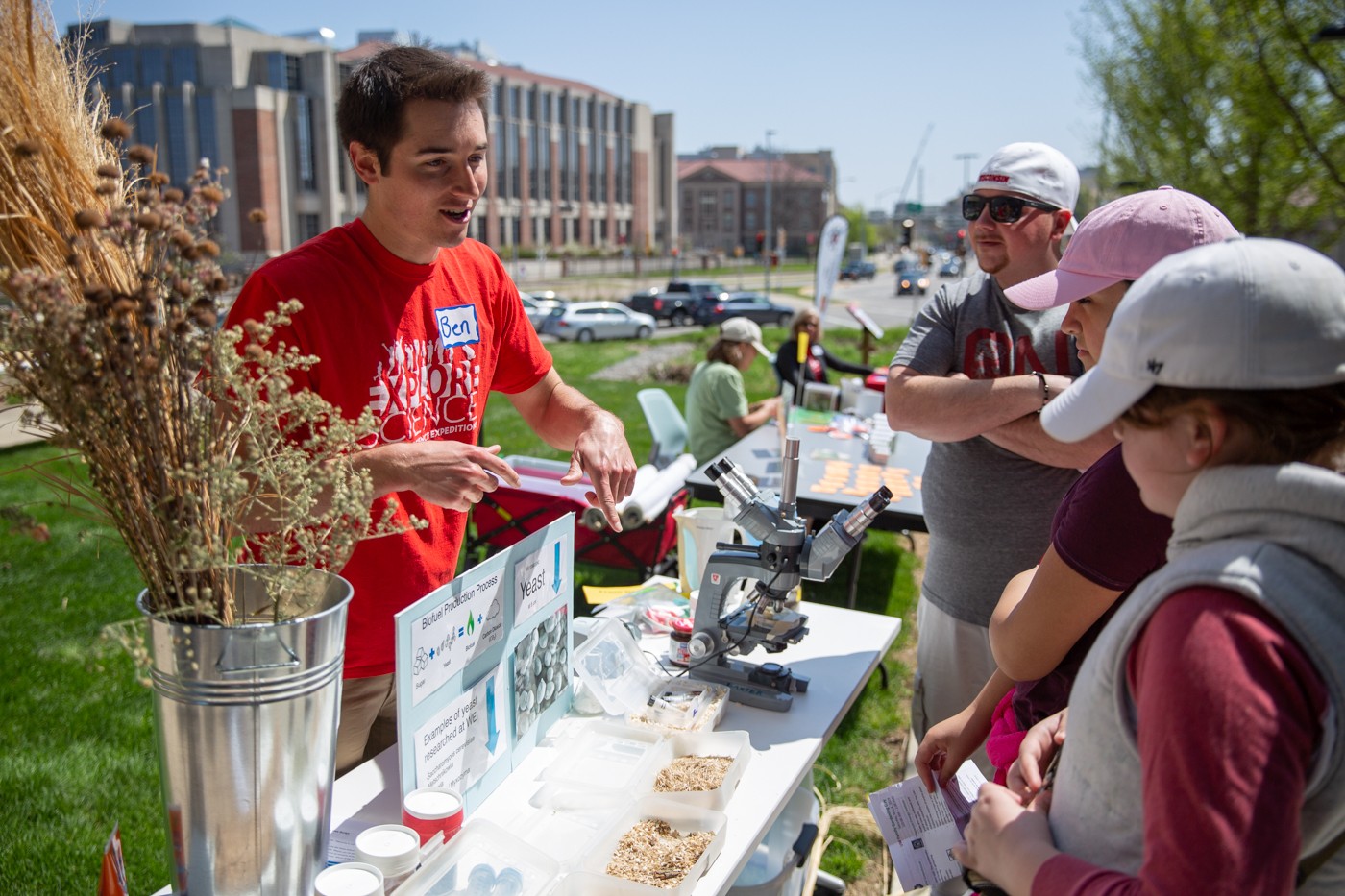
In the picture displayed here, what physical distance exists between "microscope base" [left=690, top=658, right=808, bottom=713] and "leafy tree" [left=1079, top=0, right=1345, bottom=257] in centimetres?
735

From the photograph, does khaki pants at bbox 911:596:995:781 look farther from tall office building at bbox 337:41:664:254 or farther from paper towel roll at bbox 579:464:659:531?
tall office building at bbox 337:41:664:254

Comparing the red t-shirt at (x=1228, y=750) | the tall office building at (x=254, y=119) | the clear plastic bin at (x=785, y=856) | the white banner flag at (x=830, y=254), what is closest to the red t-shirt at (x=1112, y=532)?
the red t-shirt at (x=1228, y=750)

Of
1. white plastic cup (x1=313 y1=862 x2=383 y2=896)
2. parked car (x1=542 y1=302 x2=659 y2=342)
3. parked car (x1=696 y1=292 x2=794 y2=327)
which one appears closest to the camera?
white plastic cup (x1=313 y1=862 x2=383 y2=896)

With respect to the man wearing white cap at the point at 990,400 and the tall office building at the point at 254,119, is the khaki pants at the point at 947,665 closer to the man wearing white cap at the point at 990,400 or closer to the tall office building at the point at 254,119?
the man wearing white cap at the point at 990,400

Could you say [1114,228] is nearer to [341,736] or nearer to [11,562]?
[341,736]

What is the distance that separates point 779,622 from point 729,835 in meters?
0.65

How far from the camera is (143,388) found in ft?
3.35

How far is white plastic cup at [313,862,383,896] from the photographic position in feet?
4.02

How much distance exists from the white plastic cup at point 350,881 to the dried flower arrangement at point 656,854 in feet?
1.16

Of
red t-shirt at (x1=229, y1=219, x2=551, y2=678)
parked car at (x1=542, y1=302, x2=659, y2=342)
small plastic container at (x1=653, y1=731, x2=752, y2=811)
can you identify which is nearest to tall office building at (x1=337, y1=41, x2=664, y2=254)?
parked car at (x1=542, y1=302, x2=659, y2=342)

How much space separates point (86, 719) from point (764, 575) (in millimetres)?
3114

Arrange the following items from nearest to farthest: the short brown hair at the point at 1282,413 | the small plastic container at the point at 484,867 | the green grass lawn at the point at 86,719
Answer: the short brown hair at the point at 1282,413, the small plastic container at the point at 484,867, the green grass lawn at the point at 86,719

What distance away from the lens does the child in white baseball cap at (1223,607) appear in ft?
2.54

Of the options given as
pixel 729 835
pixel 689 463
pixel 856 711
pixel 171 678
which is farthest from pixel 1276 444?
pixel 689 463
